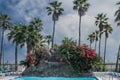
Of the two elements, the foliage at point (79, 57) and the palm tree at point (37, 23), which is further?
the palm tree at point (37, 23)

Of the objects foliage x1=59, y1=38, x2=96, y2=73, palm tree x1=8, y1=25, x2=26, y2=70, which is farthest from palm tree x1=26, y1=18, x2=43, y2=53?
foliage x1=59, y1=38, x2=96, y2=73

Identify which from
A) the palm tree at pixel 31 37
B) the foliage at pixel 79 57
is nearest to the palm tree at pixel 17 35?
the palm tree at pixel 31 37

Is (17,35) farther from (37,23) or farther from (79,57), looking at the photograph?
(79,57)

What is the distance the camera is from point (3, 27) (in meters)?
75.0

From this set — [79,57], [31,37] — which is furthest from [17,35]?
[79,57]

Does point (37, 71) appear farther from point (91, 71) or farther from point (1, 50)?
point (1, 50)

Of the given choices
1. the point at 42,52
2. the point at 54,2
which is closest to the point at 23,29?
the point at 54,2

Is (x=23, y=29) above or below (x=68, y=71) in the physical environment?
above

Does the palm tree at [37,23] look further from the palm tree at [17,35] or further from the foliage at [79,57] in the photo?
the foliage at [79,57]

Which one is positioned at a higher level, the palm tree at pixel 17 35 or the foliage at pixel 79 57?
the palm tree at pixel 17 35

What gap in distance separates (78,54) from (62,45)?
276 cm

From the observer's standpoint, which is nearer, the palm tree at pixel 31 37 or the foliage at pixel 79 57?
the foliage at pixel 79 57

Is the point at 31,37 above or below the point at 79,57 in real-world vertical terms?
above

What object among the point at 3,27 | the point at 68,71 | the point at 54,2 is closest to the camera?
the point at 68,71
